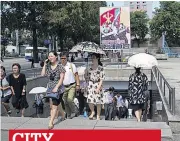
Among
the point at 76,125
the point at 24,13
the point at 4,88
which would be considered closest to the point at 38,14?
the point at 24,13

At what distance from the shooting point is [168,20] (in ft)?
212

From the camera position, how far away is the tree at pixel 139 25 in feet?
279

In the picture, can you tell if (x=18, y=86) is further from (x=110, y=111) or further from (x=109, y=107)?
(x=110, y=111)

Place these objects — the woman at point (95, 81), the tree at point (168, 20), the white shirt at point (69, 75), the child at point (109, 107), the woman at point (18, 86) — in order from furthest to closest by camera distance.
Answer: the tree at point (168, 20) → the child at point (109, 107) → the woman at point (18, 86) → the white shirt at point (69, 75) → the woman at point (95, 81)

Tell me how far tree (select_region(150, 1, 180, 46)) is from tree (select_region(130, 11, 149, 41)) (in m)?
16.8

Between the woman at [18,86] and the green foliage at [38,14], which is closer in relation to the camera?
the woman at [18,86]

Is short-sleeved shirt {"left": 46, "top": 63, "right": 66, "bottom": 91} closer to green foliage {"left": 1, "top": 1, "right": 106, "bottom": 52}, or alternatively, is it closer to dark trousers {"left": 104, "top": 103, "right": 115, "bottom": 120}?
dark trousers {"left": 104, "top": 103, "right": 115, "bottom": 120}

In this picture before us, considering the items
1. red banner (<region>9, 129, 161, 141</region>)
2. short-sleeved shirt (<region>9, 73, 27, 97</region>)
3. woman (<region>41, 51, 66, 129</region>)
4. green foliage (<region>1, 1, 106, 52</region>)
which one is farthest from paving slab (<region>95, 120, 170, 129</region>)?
green foliage (<region>1, 1, 106, 52</region>)

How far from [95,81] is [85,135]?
4.73 metres

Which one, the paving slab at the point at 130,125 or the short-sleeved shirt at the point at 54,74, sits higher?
the short-sleeved shirt at the point at 54,74

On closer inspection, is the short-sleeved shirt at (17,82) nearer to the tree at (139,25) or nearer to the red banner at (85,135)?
the red banner at (85,135)

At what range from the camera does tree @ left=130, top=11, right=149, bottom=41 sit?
84.9 meters

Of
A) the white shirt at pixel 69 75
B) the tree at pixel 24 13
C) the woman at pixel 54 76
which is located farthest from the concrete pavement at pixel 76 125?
the tree at pixel 24 13

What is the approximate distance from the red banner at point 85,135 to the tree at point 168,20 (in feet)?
204
